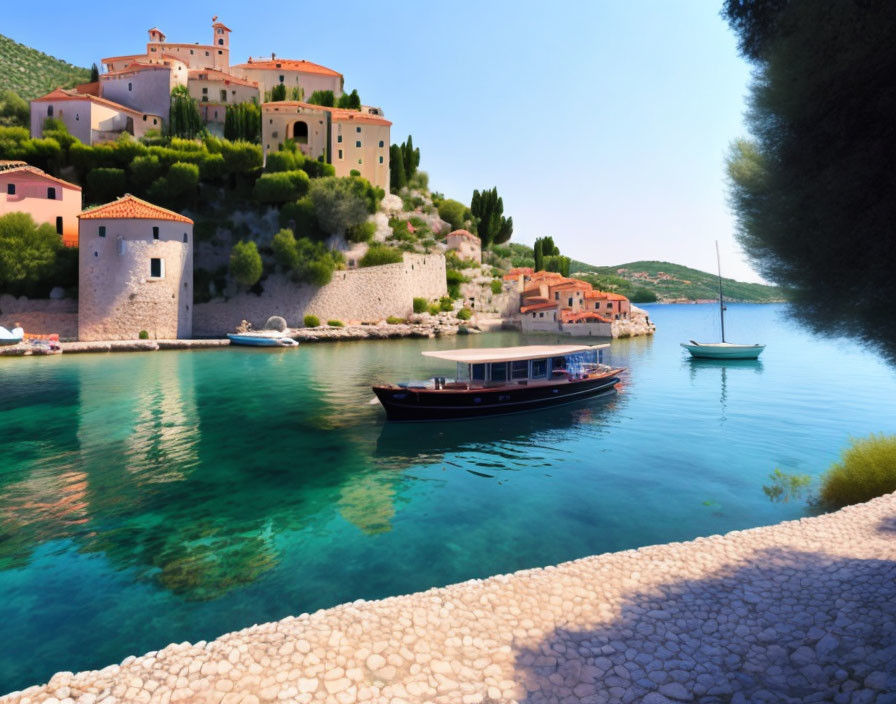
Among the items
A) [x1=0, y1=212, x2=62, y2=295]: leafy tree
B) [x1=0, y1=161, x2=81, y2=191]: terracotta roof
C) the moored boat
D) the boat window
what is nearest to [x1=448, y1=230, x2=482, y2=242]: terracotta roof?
[x1=0, y1=161, x2=81, y2=191]: terracotta roof

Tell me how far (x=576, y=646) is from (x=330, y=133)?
53.2 m

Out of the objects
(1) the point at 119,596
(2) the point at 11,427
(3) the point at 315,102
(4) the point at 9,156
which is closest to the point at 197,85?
(3) the point at 315,102

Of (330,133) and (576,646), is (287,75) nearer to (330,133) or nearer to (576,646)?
(330,133)

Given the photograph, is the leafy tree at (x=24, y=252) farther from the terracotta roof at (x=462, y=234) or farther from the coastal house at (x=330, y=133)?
the terracotta roof at (x=462, y=234)

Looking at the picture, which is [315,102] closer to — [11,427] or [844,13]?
[11,427]

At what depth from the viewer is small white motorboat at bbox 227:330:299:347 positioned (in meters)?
35.7

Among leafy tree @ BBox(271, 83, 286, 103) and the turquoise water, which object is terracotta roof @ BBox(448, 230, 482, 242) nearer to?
leafy tree @ BBox(271, 83, 286, 103)

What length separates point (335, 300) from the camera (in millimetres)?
43375

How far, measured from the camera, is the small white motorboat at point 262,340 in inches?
1406

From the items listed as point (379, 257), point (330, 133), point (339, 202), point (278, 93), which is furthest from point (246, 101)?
point (379, 257)

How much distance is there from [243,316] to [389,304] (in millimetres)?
11994

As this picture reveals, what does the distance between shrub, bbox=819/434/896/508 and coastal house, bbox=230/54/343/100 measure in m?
58.2

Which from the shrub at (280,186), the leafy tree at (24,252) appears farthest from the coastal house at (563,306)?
the leafy tree at (24,252)

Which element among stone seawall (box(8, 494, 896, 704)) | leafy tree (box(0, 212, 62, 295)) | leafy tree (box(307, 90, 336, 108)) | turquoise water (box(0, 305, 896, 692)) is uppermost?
leafy tree (box(307, 90, 336, 108))
